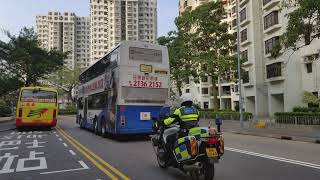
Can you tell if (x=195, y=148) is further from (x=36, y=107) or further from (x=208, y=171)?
(x=36, y=107)

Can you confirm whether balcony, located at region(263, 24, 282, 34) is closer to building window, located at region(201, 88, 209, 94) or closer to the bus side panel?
the bus side panel

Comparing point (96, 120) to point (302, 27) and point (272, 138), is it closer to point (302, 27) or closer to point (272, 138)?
point (272, 138)

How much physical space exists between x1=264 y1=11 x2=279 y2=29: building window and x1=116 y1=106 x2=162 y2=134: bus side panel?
98.1ft

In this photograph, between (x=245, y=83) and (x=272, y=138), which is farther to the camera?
(x=245, y=83)

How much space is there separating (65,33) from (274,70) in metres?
102

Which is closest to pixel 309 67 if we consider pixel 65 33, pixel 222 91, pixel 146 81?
pixel 146 81

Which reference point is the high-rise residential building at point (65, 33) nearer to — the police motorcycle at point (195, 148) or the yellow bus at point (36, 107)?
the yellow bus at point (36, 107)

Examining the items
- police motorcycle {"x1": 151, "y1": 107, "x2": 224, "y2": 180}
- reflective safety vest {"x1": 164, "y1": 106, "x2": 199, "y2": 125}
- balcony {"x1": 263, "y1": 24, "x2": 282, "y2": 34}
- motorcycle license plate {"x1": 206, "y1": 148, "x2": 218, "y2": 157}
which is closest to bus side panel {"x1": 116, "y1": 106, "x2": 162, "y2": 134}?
police motorcycle {"x1": 151, "y1": 107, "x2": 224, "y2": 180}

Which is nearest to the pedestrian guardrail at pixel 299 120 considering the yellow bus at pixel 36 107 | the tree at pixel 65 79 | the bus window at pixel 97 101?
the bus window at pixel 97 101

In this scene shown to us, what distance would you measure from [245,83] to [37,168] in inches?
1730

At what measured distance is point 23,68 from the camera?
42.4 metres

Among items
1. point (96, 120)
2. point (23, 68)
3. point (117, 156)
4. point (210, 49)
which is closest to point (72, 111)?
point (23, 68)

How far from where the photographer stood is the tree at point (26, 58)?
135 ft

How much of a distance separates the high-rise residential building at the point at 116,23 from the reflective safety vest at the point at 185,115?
119555 mm
